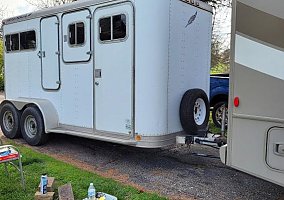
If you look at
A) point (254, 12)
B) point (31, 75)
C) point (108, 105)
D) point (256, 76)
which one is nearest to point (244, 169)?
point (256, 76)

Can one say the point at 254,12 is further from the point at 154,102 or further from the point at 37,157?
the point at 37,157

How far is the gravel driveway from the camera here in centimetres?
427

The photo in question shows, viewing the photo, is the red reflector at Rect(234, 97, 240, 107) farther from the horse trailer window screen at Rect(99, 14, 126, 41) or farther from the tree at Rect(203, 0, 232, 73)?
the tree at Rect(203, 0, 232, 73)

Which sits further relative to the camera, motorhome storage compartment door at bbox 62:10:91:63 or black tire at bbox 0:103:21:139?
black tire at bbox 0:103:21:139

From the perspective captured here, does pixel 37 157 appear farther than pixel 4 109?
No

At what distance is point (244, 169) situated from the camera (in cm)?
319

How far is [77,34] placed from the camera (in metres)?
5.61

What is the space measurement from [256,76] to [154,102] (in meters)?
1.89

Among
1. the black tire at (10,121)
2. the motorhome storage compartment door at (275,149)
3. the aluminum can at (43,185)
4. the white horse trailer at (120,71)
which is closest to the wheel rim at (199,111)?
the white horse trailer at (120,71)

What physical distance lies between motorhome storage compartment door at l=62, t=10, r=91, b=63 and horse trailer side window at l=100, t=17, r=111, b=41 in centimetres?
28

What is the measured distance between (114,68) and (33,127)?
2.56 meters

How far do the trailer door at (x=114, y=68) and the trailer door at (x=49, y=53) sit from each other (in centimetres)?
113

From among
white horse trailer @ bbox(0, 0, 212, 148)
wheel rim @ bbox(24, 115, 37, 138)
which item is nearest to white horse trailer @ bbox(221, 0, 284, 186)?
white horse trailer @ bbox(0, 0, 212, 148)

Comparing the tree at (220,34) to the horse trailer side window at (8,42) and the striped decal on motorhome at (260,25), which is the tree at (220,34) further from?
the striped decal on motorhome at (260,25)
